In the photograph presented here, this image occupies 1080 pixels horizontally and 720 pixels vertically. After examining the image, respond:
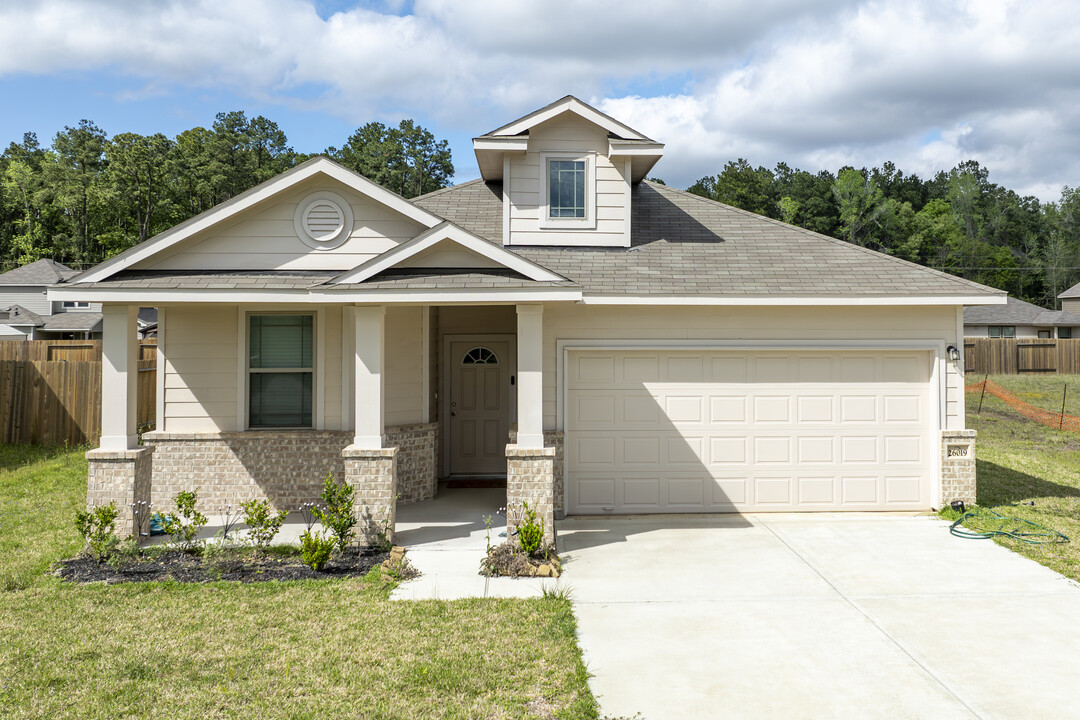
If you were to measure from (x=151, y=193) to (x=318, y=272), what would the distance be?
47.4 metres

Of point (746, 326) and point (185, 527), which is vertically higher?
point (746, 326)

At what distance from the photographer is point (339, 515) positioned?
756cm

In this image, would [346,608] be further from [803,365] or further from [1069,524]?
[1069,524]

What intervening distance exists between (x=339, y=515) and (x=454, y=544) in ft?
4.58

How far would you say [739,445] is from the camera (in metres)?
9.66

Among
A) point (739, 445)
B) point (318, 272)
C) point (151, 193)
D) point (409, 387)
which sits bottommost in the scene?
point (739, 445)

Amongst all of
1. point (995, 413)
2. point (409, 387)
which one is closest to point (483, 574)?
point (409, 387)

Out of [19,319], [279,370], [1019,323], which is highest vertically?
[1019,323]

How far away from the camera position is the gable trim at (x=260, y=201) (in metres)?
8.47

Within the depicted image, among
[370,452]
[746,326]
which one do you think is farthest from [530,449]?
[746,326]

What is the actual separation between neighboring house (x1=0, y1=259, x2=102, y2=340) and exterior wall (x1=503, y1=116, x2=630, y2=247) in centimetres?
2263

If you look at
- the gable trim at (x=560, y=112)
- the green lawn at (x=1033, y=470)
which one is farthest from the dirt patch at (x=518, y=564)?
the gable trim at (x=560, y=112)

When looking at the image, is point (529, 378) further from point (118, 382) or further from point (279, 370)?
point (118, 382)

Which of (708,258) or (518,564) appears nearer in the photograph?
(518,564)
